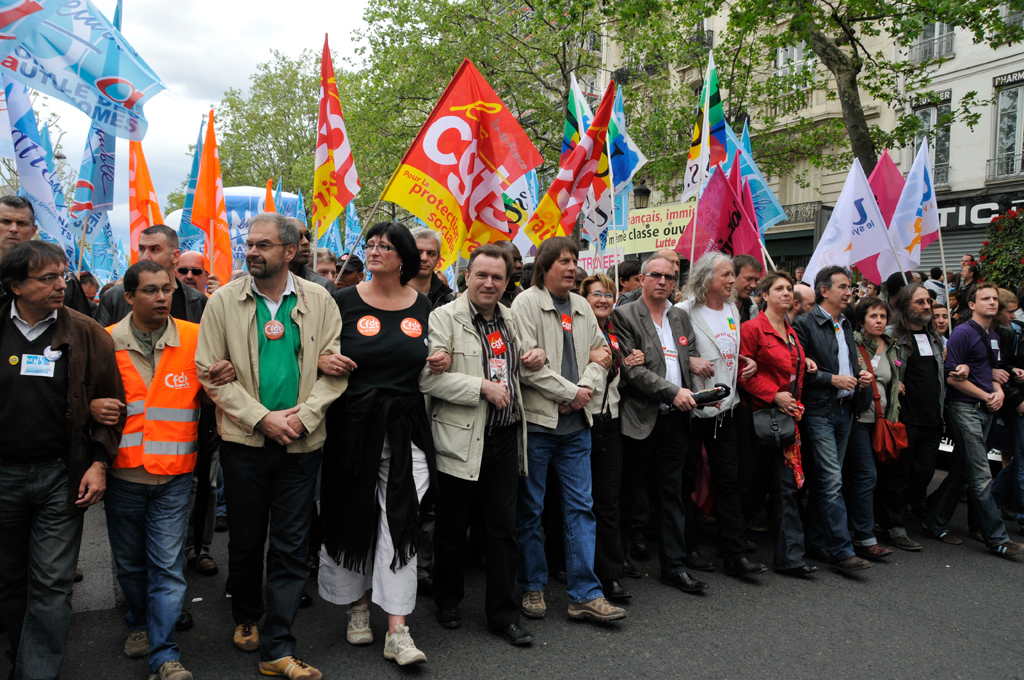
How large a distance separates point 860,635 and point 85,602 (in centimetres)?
464

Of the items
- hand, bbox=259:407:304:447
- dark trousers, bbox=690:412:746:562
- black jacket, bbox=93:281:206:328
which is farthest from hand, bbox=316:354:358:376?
dark trousers, bbox=690:412:746:562

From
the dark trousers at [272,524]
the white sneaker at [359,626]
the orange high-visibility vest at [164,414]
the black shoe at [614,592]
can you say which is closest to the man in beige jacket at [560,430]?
the black shoe at [614,592]

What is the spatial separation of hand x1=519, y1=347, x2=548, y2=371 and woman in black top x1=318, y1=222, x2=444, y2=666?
0.62 metres

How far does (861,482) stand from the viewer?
18.2ft

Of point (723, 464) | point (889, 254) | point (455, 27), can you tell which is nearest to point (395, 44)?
point (455, 27)

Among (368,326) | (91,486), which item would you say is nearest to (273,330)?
(368,326)

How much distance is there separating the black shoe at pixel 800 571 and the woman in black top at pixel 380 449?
281 centimetres

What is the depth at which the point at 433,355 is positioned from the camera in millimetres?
3865

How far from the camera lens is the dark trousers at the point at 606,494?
Answer: 4508mm

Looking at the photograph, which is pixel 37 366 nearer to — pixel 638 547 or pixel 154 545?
pixel 154 545

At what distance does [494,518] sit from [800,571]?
2.45 m

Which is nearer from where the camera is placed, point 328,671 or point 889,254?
point 328,671

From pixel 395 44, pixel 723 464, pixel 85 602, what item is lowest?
pixel 85 602

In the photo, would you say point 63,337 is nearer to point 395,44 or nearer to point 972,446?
point 972,446
